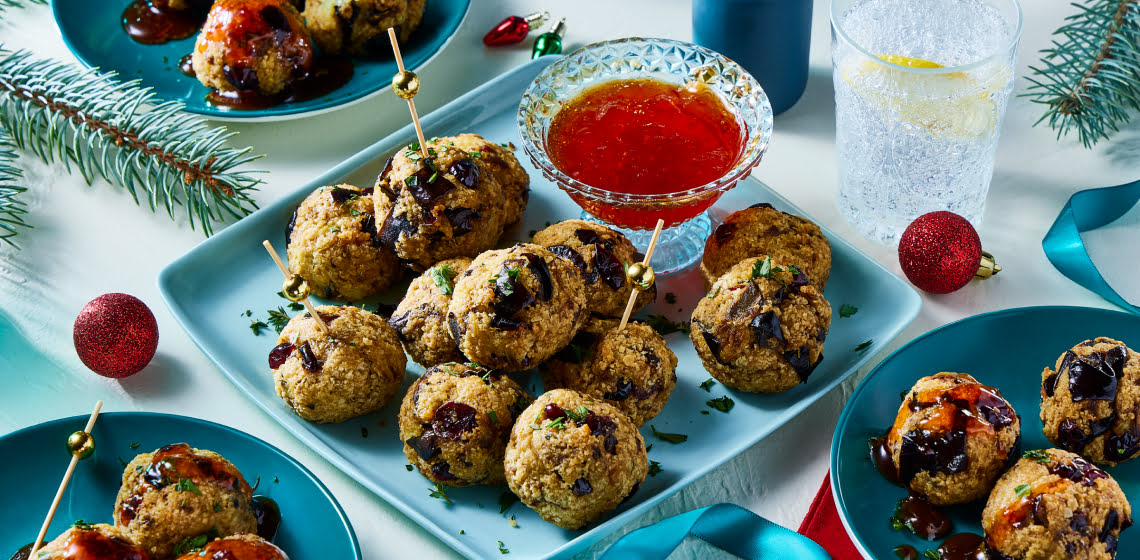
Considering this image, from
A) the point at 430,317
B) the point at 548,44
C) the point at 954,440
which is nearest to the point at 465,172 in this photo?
the point at 430,317

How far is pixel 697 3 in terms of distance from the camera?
153 inches

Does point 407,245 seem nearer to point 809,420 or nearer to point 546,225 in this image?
point 546,225

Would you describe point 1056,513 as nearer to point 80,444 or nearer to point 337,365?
point 337,365

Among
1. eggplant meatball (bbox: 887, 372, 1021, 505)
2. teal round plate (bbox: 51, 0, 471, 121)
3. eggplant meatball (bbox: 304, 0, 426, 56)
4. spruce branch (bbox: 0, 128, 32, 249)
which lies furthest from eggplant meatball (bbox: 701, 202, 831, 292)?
spruce branch (bbox: 0, 128, 32, 249)

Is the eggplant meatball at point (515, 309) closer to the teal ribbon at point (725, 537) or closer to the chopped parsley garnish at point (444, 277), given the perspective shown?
the chopped parsley garnish at point (444, 277)

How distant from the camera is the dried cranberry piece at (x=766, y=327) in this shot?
295 centimetres

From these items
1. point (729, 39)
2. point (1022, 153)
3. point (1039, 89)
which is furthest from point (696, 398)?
point (1039, 89)

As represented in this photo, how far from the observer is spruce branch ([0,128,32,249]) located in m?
3.73

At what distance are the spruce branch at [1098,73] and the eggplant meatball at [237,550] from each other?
285 centimetres

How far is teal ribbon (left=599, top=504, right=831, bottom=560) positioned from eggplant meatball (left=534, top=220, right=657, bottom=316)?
70 cm

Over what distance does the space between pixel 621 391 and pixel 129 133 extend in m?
2.02

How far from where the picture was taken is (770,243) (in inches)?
129

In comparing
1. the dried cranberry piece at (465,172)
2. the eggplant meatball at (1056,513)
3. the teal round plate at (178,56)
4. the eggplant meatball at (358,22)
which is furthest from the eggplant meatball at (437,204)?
the eggplant meatball at (1056,513)

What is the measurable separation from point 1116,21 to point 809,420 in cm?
189
